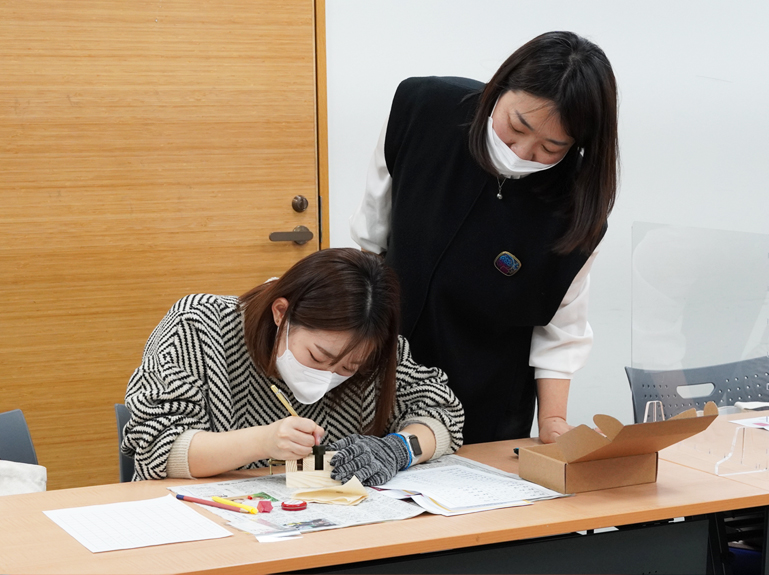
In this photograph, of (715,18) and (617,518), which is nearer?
(617,518)

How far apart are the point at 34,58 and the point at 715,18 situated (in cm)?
255

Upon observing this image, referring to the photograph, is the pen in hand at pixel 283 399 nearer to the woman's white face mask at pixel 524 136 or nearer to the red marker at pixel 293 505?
the red marker at pixel 293 505

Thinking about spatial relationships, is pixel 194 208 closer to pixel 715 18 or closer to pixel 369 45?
pixel 369 45

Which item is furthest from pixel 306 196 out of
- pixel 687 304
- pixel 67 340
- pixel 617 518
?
pixel 617 518

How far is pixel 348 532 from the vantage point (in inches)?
45.4

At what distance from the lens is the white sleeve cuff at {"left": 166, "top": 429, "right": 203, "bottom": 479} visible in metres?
1.39

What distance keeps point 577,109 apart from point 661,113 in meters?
2.02

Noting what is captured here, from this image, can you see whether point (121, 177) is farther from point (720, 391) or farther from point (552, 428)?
point (720, 391)

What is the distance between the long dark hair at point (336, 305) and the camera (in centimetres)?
144

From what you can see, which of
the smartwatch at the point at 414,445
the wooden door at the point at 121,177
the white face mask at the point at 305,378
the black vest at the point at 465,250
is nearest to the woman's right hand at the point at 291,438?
the white face mask at the point at 305,378

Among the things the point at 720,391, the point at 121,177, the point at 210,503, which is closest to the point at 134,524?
the point at 210,503

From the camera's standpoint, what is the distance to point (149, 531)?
1.14m

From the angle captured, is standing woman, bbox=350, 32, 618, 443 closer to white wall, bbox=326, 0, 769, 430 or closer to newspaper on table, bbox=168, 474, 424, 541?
newspaper on table, bbox=168, 474, 424, 541

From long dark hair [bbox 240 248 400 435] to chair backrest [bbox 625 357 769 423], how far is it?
0.65 metres
